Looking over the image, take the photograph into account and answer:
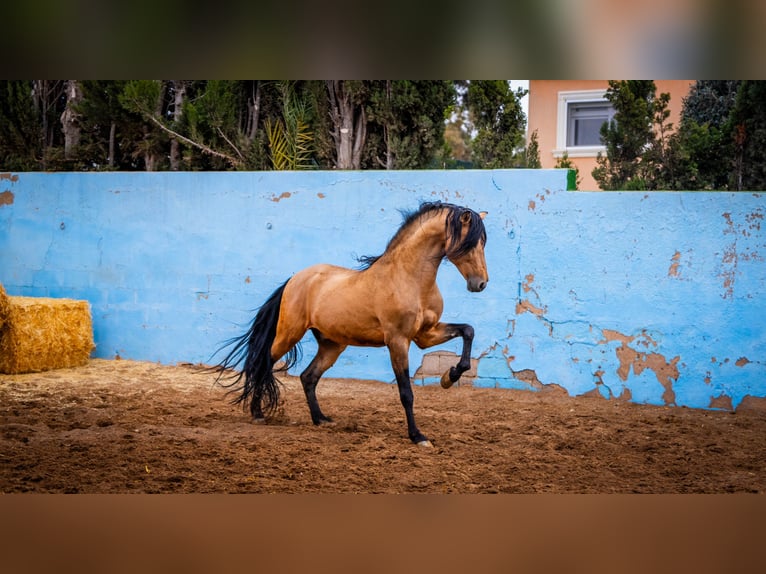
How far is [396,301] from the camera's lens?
4676 mm

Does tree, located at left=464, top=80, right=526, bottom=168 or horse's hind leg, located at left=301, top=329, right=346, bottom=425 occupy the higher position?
tree, located at left=464, top=80, right=526, bottom=168

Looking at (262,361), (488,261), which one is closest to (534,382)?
(488,261)

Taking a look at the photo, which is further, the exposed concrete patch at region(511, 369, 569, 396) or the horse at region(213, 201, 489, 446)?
the exposed concrete patch at region(511, 369, 569, 396)

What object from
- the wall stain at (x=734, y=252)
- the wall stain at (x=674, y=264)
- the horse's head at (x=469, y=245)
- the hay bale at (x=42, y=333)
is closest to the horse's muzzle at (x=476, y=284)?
the horse's head at (x=469, y=245)

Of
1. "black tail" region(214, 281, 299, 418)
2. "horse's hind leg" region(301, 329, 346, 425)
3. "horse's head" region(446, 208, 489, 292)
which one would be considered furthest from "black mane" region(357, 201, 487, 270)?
"black tail" region(214, 281, 299, 418)

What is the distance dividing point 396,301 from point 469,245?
58 centimetres

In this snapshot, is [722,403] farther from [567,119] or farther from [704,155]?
[567,119]

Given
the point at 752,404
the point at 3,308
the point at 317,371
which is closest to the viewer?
the point at 317,371

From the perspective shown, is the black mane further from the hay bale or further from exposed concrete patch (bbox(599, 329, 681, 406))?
the hay bale

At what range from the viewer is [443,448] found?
4.59 meters

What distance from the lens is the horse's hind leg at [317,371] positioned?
5164mm

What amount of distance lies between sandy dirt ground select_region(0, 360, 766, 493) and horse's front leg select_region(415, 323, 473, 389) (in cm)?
44

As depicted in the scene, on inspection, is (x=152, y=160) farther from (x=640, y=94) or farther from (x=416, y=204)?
(x=640, y=94)

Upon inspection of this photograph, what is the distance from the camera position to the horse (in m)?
4.56
